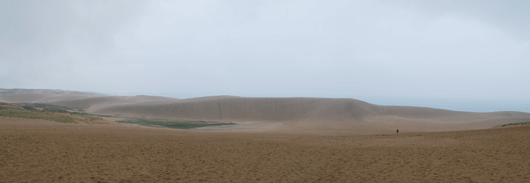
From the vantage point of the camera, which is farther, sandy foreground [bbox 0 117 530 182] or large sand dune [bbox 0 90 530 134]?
large sand dune [bbox 0 90 530 134]

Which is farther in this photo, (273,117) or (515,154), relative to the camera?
(273,117)

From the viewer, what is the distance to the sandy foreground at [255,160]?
25.9 ft

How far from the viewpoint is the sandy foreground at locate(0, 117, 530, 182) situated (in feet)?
25.9

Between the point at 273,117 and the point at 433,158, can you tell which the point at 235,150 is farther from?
the point at 273,117

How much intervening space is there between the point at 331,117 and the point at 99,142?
120 ft

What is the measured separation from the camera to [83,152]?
1023 centimetres

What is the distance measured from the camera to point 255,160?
10.5 metres

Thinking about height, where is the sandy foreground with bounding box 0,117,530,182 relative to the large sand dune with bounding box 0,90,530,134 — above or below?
below

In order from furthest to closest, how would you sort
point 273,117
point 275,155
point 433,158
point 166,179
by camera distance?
point 273,117 → point 275,155 → point 433,158 → point 166,179

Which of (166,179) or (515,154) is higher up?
(515,154)

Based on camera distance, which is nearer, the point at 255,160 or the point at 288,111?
the point at 255,160

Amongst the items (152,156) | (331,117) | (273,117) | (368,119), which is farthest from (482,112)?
(152,156)

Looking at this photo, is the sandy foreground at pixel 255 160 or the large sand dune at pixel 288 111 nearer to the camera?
the sandy foreground at pixel 255 160

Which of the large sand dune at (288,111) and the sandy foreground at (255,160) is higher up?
the large sand dune at (288,111)
